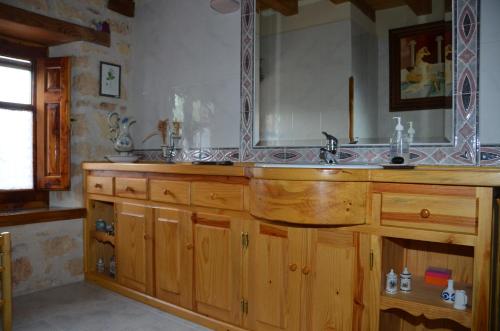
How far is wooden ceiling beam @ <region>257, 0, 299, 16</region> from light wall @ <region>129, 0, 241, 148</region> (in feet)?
0.77

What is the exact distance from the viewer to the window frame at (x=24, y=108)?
3188 mm

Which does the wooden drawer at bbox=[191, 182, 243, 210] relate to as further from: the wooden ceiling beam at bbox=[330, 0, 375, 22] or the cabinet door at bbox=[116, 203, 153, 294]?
the wooden ceiling beam at bbox=[330, 0, 375, 22]

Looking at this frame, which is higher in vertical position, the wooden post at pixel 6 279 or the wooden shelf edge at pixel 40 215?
the wooden shelf edge at pixel 40 215

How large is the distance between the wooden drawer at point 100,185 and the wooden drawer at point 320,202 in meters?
1.63

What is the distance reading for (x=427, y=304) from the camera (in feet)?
5.42

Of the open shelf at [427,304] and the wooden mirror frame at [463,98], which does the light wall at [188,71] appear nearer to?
the wooden mirror frame at [463,98]

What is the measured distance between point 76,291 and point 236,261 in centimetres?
159

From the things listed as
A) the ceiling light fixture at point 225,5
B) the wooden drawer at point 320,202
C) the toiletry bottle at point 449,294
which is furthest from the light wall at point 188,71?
the toiletry bottle at point 449,294

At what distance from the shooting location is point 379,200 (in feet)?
5.62

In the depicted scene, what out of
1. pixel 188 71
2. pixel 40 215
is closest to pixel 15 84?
pixel 40 215

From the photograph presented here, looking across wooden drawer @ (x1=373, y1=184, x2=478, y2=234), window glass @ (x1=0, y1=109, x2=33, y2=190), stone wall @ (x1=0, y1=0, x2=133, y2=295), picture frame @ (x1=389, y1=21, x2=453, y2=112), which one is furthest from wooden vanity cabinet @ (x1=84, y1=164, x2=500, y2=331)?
window glass @ (x1=0, y1=109, x2=33, y2=190)

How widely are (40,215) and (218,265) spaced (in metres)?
1.63

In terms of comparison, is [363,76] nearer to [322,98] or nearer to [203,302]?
[322,98]

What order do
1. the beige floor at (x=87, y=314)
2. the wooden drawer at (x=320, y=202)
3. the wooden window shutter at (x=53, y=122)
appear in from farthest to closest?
1. the wooden window shutter at (x=53, y=122)
2. the beige floor at (x=87, y=314)
3. the wooden drawer at (x=320, y=202)
